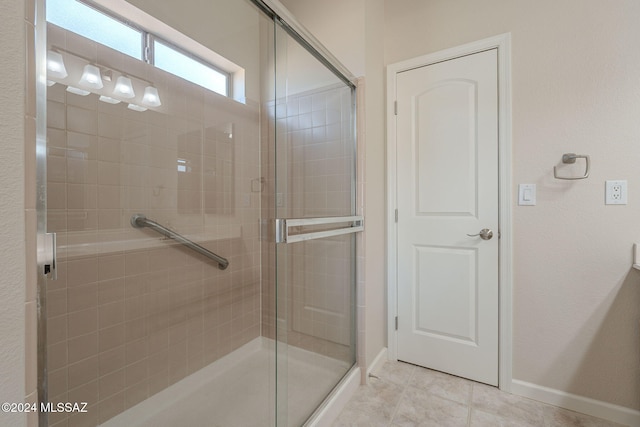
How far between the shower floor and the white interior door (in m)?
0.71

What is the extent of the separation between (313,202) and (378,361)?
122 centimetres

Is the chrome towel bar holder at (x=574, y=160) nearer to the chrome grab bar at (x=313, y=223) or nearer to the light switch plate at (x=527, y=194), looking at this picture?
the light switch plate at (x=527, y=194)

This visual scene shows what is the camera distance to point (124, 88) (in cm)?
137

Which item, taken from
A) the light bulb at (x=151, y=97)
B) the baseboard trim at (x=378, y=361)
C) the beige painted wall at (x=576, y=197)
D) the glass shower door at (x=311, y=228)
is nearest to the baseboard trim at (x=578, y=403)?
the beige painted wall at (x=576, y=197)

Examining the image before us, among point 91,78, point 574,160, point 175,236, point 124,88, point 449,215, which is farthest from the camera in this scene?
point 449,215

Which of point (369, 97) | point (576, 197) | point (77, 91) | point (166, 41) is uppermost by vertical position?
point (166, 41)

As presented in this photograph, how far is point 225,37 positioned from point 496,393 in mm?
2620

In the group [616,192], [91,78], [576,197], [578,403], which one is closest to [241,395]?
[91,78]

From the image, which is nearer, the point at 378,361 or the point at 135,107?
the point at 135,107

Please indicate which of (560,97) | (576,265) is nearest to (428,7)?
(560,97)

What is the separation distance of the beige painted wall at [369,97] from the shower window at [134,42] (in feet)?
2.41

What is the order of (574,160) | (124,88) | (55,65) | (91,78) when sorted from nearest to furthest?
(55,65) → (91,78) → (124,88) → (574,160)

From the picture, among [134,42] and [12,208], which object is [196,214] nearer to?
[134,42]

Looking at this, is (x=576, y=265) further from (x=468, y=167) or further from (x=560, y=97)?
(x=560, y=97)
